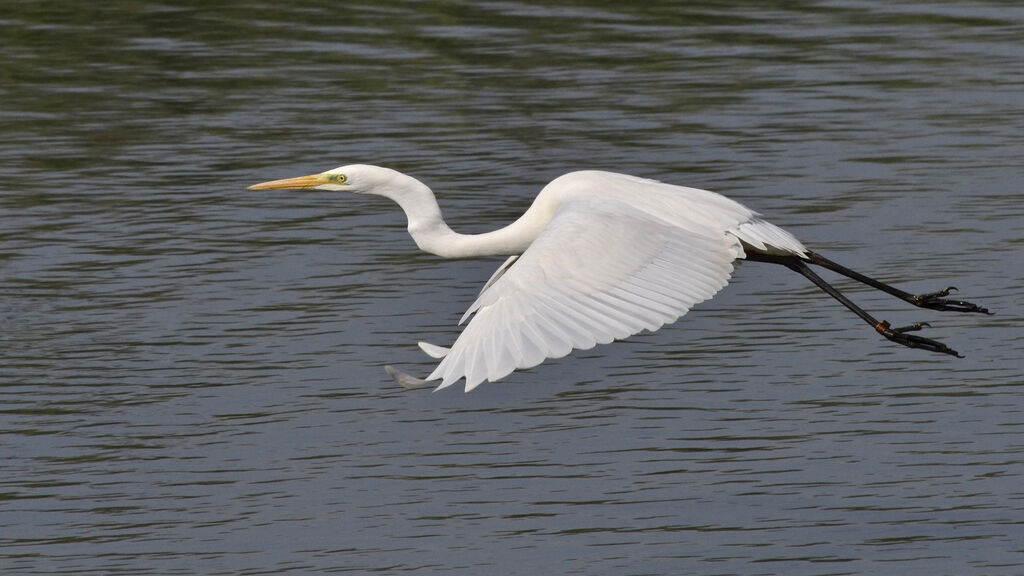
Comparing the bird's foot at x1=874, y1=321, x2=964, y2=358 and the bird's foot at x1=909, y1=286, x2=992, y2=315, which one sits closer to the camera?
the bird's foot at x1=874, y1=321, x2=964, y2=358

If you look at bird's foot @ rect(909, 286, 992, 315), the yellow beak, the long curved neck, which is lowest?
bird's foot @ rect(909, 286, 992, 315)

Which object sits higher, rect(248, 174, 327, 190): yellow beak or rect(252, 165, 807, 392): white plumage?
rect(252, 165, 807, 392): white plumage

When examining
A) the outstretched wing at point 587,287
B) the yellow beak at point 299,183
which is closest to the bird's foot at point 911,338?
the outstretched wing at point 587,287

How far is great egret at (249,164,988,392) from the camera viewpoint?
675cm

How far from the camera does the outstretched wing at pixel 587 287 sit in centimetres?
662

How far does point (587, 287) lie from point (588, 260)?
0.25 m

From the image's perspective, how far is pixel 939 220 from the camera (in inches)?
501

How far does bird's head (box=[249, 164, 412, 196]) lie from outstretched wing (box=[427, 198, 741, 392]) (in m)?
1.04

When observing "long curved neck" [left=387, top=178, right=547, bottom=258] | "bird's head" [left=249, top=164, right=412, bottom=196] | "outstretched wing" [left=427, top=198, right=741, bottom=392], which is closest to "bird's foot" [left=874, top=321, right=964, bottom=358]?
"outstretched wing" [left=427, top=198, right=741, bottom=392]

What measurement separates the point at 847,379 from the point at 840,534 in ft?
6.86

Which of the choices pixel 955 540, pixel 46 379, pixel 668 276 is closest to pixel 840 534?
pixel 955 540

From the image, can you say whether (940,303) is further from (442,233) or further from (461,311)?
(461,311)

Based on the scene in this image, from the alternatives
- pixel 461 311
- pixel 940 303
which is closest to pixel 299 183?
pixel 461 311

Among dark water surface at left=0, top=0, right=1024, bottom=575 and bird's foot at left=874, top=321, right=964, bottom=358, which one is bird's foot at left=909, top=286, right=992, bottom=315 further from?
dark water surface at left=0, top=0, right=1024, bottom=575
